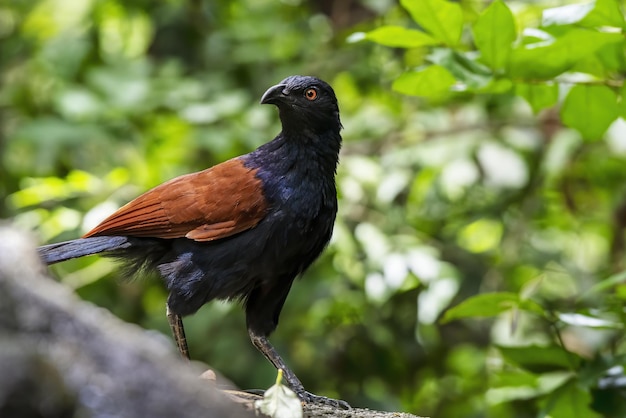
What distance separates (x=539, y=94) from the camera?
294 cm

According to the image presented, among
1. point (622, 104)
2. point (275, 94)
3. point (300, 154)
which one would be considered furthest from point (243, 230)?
point (622, 104)

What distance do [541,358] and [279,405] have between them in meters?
1.50

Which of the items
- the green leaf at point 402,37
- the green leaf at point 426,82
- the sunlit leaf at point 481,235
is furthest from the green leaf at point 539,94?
the sunlit leaf at point 481,235

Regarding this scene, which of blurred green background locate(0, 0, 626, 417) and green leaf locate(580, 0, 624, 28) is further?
blurred green background locate(0, 0, 626, 417)

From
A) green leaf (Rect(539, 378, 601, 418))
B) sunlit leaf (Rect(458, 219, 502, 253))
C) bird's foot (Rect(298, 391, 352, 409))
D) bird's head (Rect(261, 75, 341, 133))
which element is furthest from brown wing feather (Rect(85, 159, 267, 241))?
sunlit leaf (Rect(458, 219, 502, 253))

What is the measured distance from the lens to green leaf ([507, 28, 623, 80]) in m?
2.56

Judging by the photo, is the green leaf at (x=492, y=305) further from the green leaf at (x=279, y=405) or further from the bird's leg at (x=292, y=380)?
the green leaf at (x=279, y=405)

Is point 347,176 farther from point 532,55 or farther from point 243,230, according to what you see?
point 532,55

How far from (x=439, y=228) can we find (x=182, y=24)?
2432mm

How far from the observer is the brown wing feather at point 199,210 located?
2.99 m

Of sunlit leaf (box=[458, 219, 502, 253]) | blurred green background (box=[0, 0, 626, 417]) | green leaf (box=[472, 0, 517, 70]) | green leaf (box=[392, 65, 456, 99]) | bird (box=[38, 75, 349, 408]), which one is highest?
green leaf (box=[472, 0, 517, 70])

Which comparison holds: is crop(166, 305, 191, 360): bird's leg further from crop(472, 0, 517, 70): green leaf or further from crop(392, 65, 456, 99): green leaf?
crop(472, 0, 517, 70): green leaf

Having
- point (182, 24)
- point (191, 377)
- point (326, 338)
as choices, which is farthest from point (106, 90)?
point (191, 377)

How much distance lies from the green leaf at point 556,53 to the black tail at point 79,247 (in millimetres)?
1558
